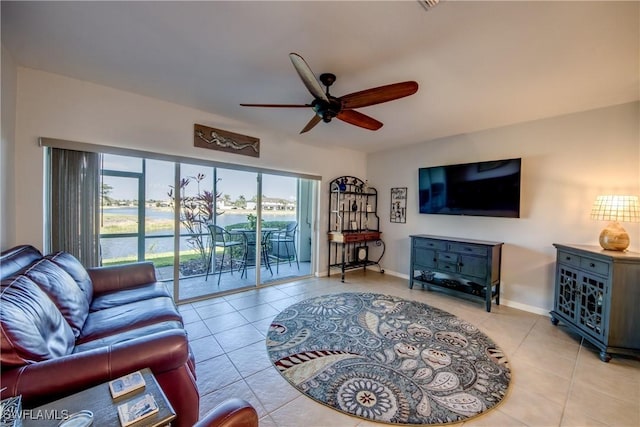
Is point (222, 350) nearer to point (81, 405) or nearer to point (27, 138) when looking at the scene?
point (81, 405)

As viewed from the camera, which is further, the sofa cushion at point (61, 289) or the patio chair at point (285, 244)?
the patio chair at point (285, 244)

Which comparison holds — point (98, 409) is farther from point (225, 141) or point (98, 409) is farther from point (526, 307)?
point (526, 307)

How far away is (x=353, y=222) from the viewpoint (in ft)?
16.8

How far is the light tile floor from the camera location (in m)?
1.62

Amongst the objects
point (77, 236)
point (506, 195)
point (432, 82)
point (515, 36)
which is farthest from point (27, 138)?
point (506, 195)

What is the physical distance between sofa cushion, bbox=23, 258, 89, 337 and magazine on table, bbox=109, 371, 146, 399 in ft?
2.95

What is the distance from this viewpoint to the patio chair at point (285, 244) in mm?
4789

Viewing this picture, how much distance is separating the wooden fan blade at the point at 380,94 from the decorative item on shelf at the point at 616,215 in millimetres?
2425

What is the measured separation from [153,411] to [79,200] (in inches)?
106

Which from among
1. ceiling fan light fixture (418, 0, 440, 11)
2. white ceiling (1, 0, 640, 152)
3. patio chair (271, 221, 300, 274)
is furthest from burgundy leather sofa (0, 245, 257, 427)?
patio chair (271, 221, 300, 274)

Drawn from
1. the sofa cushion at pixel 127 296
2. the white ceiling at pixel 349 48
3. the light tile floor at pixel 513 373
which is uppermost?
the white ceiling at pixel 349 48

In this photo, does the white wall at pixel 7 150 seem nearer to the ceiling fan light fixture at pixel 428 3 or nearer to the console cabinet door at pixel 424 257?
the ceiling fan light fixture at pixel 428 3

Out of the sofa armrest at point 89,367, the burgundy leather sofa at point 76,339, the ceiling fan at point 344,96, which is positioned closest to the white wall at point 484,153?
the burgundy leather sofa at point 76,339

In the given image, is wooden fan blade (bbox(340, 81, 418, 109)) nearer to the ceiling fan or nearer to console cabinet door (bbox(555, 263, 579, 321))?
the ceiling fan
